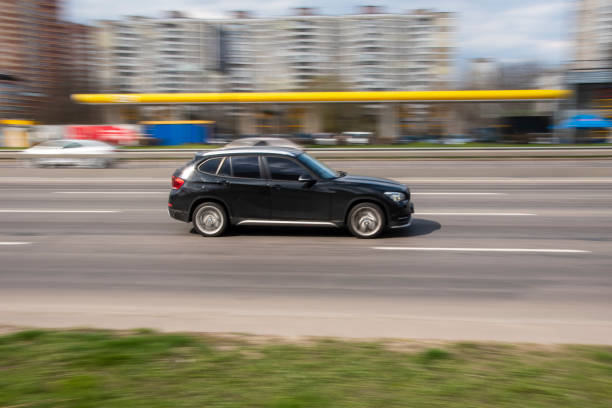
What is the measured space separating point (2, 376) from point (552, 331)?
4.47 meters

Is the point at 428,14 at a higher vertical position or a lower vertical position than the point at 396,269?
higher

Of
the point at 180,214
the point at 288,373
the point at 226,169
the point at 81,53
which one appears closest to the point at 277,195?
the point at 226,169

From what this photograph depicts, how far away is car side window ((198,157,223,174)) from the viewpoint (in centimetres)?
904

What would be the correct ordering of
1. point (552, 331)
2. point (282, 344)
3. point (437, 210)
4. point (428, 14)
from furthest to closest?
point (428, 14) < point (437, 210) < point (552, 331) < point (282, 344)

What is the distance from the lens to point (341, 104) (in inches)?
974

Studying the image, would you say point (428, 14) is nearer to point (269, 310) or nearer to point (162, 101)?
point (162, 101)

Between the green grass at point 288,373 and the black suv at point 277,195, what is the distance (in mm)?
4408

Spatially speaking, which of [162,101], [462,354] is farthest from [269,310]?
[162,101]

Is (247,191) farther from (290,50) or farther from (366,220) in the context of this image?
(290,50)

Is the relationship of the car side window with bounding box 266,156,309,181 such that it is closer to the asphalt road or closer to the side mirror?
the side mirror

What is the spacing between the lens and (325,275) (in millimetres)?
6633

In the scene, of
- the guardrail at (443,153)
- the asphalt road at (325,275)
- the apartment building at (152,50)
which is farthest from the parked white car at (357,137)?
the apartment building at (152,50)

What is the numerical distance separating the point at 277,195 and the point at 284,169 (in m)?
0.46

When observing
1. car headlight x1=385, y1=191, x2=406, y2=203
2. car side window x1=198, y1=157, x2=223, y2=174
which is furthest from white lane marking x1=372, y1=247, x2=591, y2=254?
car side window x1=198, y1=157, x2=223, y2=174
